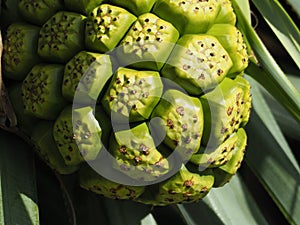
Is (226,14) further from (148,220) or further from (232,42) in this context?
(148,220)

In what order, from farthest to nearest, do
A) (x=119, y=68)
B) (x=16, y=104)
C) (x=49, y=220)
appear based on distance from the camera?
(x=49, y=220)
(x=16, y=104)
(x=119, y=68)

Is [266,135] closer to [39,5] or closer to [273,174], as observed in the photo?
[273,174]

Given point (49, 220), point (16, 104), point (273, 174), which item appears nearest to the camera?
point (16, 104)

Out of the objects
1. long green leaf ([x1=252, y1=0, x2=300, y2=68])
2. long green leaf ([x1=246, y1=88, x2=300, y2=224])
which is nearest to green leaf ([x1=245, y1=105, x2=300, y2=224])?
long green leaf ([x1=246, y1=88, x2=300, y2=224])

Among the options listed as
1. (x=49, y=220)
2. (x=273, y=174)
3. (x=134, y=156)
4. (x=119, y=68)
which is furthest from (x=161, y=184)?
(x=49, y=220)

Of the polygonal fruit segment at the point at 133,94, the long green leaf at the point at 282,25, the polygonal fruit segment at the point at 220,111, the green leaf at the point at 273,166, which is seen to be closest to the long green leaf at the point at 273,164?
the green leaf at the point at 273,166

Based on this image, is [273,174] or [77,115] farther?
[273,174]

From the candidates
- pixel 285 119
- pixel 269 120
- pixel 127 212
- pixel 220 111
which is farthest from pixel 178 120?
pixel 285 119

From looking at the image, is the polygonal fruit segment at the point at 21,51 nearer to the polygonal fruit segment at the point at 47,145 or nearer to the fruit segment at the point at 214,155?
the polygonal fruit segment at the point at 47,145
